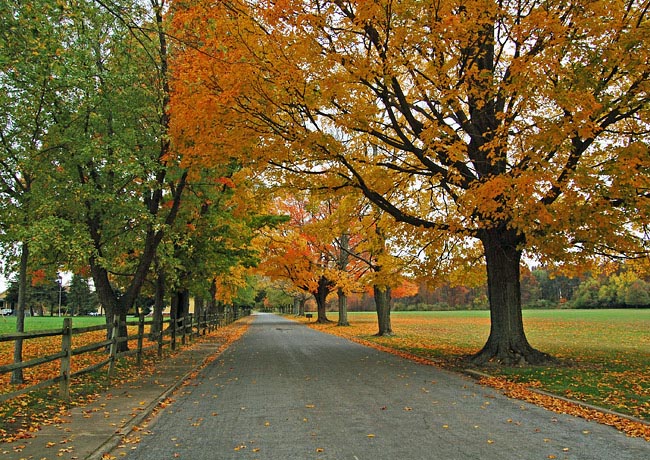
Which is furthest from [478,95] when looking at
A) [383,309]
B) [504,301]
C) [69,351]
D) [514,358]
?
[383,309]

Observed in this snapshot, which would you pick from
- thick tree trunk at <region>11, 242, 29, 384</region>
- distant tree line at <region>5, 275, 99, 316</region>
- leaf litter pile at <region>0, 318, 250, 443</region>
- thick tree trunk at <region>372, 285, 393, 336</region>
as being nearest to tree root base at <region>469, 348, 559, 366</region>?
leaf litter pile at <region>0, 318, 250, 443</region>

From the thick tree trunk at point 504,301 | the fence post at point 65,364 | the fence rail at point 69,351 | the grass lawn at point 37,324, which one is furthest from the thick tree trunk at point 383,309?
the fence post at point 65,364

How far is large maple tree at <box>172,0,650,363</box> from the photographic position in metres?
10.4

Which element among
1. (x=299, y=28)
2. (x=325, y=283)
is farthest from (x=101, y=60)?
(x=325, y=283)

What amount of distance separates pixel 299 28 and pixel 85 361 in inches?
467

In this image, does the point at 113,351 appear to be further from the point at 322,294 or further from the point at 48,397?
the point at 322,294

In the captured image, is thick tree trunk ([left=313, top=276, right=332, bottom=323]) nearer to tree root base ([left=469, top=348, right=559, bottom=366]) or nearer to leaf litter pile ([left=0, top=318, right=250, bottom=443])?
leaf litter pile ([left=0, top=318, right=250, bottom=443])

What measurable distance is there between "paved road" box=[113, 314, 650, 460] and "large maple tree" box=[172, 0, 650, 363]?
4020 millimetres

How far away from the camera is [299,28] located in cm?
1124

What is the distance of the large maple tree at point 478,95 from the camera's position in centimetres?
1037

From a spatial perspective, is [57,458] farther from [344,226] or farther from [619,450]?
[344,226]

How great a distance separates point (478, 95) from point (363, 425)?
24.8ft

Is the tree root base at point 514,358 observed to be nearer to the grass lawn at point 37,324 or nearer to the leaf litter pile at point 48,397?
the leaf litter pile at point 48,397

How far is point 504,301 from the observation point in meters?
13.8
